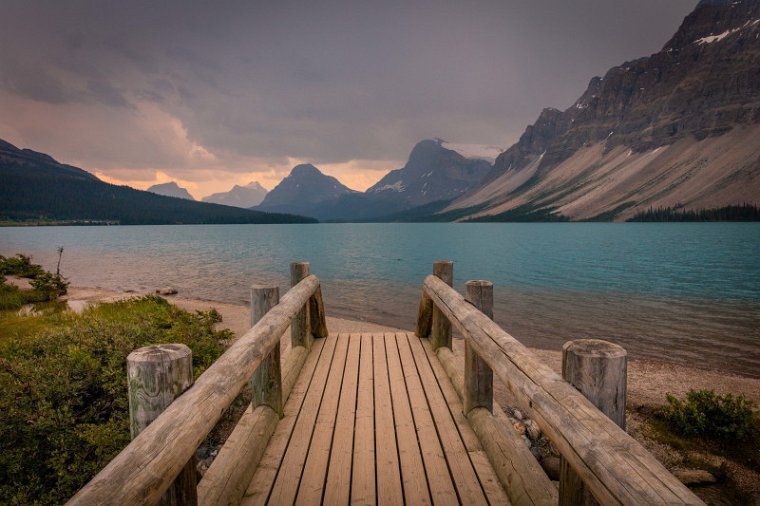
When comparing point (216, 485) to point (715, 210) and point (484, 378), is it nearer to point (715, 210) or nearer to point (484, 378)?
point (484, 378)

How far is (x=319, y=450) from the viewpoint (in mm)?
3846

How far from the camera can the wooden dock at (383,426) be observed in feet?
5.49

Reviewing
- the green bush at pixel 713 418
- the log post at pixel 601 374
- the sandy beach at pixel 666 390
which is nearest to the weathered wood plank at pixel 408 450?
the sandy beach at pixel 666 390

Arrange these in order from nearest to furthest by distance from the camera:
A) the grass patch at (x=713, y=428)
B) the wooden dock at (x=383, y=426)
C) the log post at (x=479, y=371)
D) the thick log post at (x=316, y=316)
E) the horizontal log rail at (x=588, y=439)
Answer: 1. the horizontal log rail at (x=588, y=439)
2. the wooden dock at (x=383, y=426)
3. the log post at (x=479, y=371)
4. the grass patch at (x=713, y=428)
5. the thick log post at (x=316, y=316)

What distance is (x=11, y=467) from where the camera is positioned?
3.91 metres

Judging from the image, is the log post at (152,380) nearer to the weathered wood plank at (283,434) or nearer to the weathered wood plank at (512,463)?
the weathered wood plank at (283,434)

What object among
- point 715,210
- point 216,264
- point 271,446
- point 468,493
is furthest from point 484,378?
point 715,210

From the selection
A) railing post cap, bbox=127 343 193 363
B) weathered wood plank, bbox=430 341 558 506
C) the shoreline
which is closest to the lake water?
the shoreline

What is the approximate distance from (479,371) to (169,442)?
3282 mm

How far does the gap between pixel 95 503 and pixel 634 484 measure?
1921 mm

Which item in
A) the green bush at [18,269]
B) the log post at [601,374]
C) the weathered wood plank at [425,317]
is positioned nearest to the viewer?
the log post at [601,374]

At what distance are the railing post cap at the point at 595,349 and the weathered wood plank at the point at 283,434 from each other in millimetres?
2571

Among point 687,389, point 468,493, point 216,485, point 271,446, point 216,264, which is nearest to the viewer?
point 216,485

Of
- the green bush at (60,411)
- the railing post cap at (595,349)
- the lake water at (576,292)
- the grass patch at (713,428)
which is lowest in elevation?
the lake water at (576,292)
